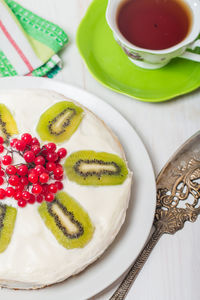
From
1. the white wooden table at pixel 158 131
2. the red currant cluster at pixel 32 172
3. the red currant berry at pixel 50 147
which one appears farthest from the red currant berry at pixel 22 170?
the white wooden table at pixel 158 131

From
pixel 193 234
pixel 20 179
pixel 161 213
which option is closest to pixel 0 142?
pixel 20 179

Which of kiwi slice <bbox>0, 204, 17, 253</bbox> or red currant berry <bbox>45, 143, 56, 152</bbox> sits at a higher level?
red currant berry <bbox>45, 143, 56, 152</bbox>

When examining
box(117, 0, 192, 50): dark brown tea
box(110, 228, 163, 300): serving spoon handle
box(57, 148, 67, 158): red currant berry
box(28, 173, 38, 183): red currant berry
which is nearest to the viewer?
box(28, 173, 38, 183): red currant berry

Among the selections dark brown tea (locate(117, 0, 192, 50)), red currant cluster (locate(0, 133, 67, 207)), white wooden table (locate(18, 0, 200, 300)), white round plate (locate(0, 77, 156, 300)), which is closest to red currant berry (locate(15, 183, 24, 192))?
red currant cluster (locate(0, 133, 67, 207))

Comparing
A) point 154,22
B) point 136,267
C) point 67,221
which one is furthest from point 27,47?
point 136,267

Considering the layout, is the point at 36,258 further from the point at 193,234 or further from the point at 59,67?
the point at 59,67

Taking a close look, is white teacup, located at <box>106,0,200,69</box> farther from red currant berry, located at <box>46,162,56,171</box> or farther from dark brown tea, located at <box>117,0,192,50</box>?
red currant berry, located at <box>46,162,56,171</box>
